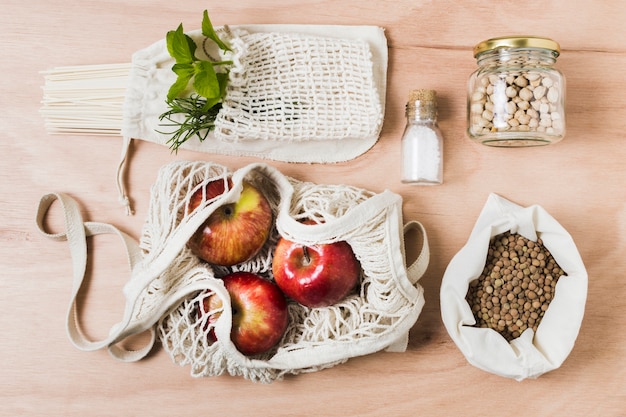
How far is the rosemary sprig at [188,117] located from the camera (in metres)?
0.76

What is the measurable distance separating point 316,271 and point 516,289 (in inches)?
10.7

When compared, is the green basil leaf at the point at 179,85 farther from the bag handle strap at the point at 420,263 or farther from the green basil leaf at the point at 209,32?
the bag handle strap at the point at 420,263

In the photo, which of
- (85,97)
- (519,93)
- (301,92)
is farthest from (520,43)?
(85,97)

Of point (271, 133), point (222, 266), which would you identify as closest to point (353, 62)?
point (271, 133)

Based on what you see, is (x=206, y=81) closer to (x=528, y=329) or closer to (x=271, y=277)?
(x=271, y=277)

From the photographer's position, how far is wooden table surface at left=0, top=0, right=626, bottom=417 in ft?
2.64

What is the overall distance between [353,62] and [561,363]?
1.62ft

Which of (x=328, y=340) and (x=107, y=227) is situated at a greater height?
(x=107, y=227)

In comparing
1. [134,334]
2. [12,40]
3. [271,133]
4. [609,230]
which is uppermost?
[12,40]

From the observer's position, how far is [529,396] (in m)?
0.81

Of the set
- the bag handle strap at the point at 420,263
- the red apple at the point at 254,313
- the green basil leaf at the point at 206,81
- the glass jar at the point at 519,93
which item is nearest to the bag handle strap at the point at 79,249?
the red apple at the point at 254,313

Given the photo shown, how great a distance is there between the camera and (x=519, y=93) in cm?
73

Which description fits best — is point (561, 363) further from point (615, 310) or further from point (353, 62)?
point (353, 62)

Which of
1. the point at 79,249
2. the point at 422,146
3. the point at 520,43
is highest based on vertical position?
the point at 520,43
